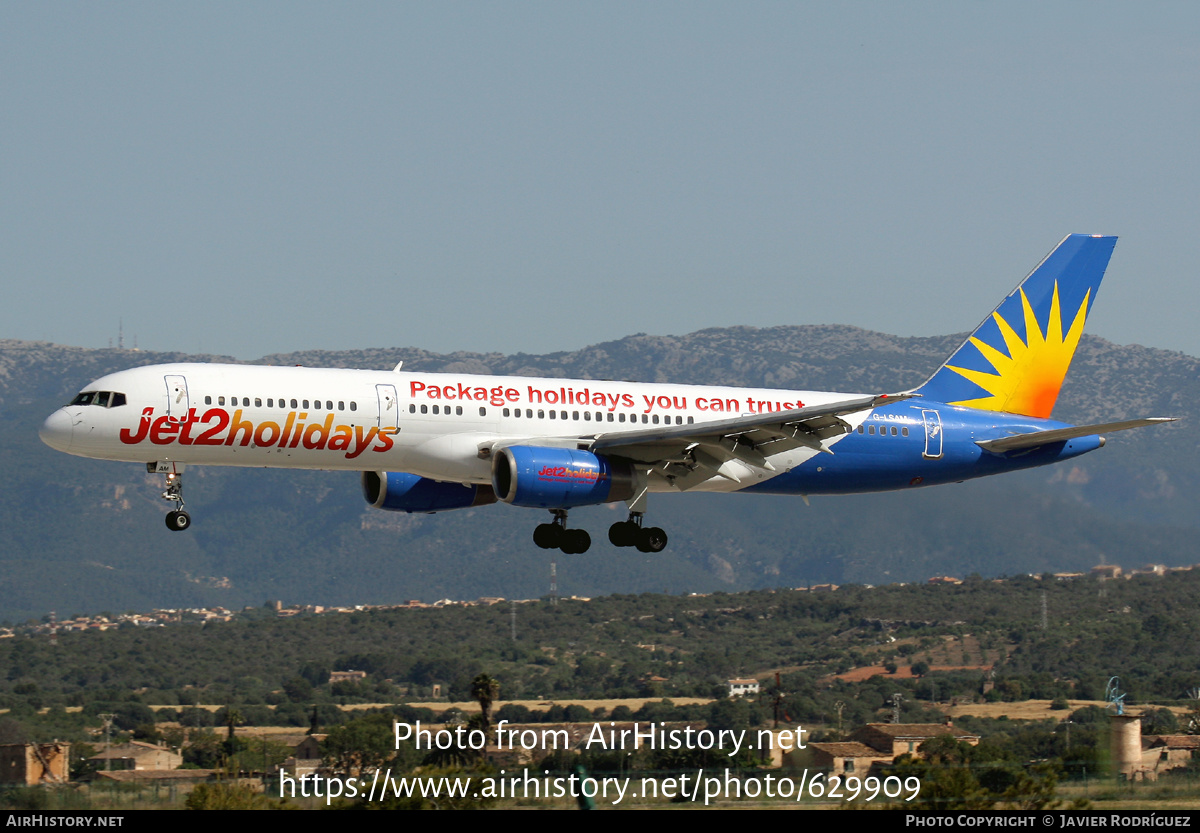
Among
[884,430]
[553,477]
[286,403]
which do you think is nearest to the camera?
[286,403]

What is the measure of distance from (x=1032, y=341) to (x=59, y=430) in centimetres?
3170

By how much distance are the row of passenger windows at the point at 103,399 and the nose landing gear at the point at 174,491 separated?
6.10 ft

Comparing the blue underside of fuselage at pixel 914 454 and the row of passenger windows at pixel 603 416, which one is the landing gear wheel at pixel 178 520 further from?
the blue underside of fuselage at pixel 914 454

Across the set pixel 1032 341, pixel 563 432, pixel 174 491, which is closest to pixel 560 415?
pixel 563 432

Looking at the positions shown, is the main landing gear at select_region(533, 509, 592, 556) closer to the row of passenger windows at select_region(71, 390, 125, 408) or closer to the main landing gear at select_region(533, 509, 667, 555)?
the main landing gear at select_region(533, 509, 667, 555)

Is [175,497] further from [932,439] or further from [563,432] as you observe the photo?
[932,439]

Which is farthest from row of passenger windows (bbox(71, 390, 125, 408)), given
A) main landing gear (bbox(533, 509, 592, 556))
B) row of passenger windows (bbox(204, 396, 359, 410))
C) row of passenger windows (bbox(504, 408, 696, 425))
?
main landing gear (bbox(533, 509, 592, 556))

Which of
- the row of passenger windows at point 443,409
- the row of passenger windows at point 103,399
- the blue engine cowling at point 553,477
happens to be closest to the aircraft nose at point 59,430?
the row of passenger windows at point 103,399

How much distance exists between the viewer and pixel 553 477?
141 feet

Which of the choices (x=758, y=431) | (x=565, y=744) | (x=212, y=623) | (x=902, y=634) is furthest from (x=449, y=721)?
(x=212, y=623)

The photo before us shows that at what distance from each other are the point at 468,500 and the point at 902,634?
93989mm

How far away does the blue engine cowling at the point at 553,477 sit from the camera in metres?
42.8

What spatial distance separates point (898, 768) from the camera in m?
47.7

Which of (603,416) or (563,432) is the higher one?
(603,416)
